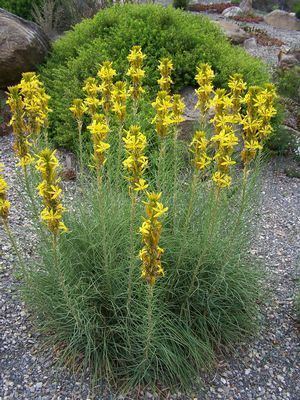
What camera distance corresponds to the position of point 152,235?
1.98 metres

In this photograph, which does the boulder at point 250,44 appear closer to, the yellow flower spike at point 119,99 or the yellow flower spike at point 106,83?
the yellow flower spike at point 106,83

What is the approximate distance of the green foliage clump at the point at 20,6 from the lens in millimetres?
10484

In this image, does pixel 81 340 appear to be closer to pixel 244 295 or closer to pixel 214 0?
pixel 244 295

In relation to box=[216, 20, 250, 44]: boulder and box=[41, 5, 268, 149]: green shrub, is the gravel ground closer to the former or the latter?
box=[216, 20, 250, 44]: boulder

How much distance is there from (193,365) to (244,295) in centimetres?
59

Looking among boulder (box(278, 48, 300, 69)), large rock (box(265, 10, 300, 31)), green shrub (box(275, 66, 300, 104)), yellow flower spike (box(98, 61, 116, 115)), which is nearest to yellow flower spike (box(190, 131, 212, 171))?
yellow flower spike (box(98, 61, 116, 115))

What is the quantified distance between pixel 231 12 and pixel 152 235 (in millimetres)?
17379

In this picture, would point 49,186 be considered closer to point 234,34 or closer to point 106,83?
point 106,83

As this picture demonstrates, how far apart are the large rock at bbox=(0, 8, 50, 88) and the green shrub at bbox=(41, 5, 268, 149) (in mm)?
266

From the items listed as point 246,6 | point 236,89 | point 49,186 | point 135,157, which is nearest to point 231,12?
point 246,6

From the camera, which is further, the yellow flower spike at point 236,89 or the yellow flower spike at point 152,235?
the yellow flower spike at point 236,89

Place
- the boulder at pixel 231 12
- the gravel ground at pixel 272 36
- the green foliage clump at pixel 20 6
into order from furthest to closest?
the boulder at pixel 231 12 < the gravel ground at pixel 272 36 < the green foliage clump at pixel 20 6

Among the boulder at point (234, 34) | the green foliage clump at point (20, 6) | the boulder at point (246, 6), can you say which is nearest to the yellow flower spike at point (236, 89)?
the green foliage clump at point (20, 6)

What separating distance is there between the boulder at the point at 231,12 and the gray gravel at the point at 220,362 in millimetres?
15222
